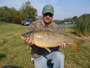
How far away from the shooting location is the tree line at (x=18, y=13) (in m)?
33.8

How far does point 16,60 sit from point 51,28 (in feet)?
6.75

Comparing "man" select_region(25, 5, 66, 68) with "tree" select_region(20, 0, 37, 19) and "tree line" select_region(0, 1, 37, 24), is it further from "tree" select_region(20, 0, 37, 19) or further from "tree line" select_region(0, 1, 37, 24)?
"tree" select_region(20, 0, 37, 19)

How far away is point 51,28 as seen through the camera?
11.7ft

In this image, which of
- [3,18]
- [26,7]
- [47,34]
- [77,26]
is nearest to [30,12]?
[26,7]

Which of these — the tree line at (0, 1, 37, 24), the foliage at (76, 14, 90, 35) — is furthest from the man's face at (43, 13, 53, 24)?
the tree line at (0, 1, 37, 24)

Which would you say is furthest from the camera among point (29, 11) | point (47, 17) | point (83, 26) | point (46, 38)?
point (29, 11)

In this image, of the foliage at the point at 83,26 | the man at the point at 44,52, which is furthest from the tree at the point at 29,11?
the man at the point at 44,52

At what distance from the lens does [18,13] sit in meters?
43.2

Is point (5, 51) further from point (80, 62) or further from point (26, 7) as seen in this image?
point (26, 7)

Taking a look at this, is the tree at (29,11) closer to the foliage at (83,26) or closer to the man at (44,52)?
the foliage at (83,26)

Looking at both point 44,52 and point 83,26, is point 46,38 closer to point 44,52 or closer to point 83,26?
point 44,52

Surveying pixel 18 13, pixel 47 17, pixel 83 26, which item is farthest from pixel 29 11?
pixel 47 17

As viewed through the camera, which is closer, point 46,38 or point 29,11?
point 46,38

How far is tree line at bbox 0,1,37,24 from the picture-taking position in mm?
33781
